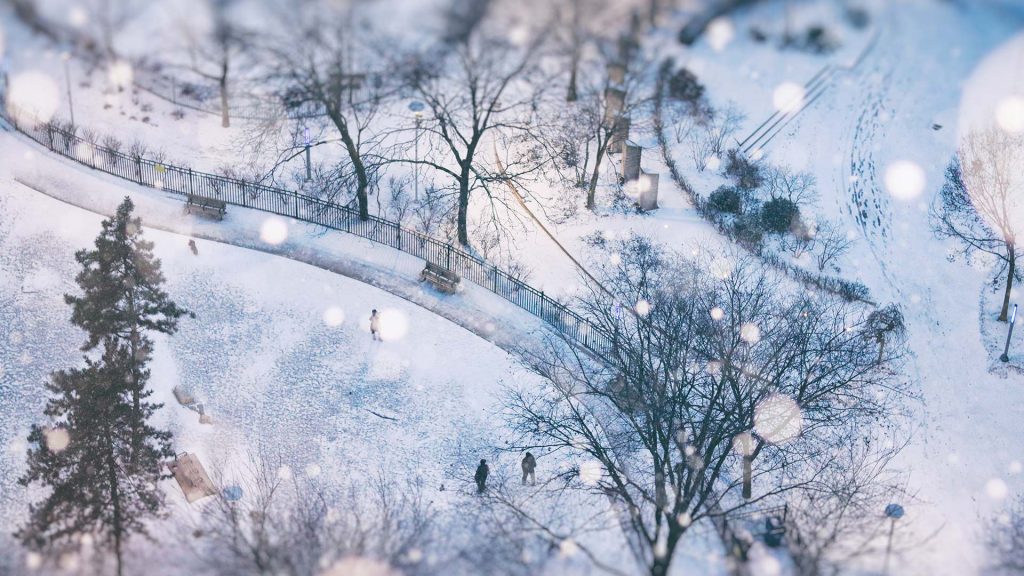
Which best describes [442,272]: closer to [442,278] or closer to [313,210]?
[442,278]

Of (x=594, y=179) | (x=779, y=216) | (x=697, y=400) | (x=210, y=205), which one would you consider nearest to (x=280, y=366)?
(x=210, y=205)

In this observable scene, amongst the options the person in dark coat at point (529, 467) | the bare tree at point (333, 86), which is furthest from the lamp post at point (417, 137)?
the person in dark coat at point (529, 467)

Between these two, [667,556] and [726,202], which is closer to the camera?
[667,556]

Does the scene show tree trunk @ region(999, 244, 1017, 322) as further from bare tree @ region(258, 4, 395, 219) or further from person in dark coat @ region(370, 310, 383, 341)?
bare tree @ region(258, 4, 395, 219)

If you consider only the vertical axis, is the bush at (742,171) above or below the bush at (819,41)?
below

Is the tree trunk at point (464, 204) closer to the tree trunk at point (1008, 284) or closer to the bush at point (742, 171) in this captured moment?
the bush at point (742, 171)

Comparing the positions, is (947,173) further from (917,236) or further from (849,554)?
(849,554)
